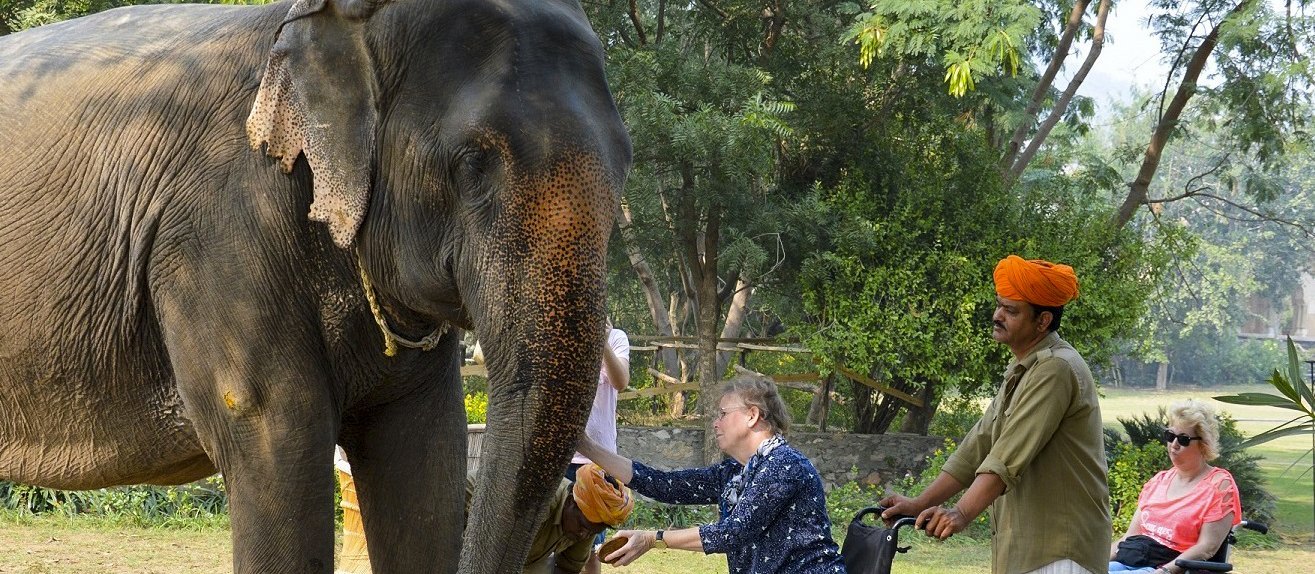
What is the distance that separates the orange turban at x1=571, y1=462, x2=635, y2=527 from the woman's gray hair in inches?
22.8

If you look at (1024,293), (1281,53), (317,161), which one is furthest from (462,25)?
(1281,53)

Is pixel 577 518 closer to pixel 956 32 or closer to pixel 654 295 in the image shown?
pixel 956 32

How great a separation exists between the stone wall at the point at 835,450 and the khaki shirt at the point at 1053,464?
8451 millimetres

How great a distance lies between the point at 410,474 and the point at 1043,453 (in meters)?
1.94

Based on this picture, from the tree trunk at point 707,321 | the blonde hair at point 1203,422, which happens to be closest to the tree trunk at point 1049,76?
the tree trunk at point 707,321

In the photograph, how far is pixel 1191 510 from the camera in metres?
5.38

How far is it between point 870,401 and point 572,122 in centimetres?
1087

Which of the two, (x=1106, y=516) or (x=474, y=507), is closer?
(x=474, y=507)

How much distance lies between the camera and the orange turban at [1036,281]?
3.96m

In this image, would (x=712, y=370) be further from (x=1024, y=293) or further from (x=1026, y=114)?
(x=1024, y=293)

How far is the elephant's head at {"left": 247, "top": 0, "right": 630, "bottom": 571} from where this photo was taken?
245cm

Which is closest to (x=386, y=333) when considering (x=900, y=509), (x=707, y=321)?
(x=900, y=509)

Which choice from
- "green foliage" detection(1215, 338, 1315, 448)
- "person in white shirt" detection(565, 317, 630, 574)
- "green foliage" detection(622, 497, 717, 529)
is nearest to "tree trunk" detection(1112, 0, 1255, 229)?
"green foliage" detection(622, 497, 717, 529)

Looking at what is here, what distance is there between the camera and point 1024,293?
4016 mm
